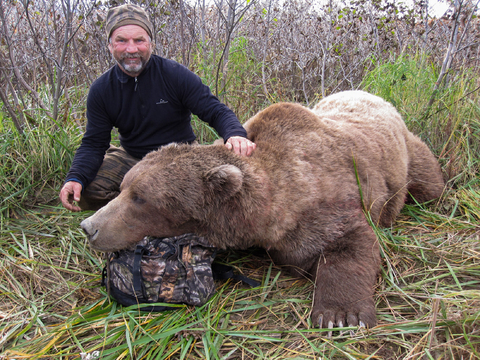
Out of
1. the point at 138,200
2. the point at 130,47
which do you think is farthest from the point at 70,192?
the point at 130,47

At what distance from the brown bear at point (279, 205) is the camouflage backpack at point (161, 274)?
109 millimetres

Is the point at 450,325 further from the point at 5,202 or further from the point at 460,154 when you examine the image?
the point at 5,202

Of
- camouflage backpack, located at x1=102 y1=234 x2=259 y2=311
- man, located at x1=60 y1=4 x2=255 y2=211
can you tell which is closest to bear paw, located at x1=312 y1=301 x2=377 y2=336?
camouflage backpack, located at x1=102 y1=234 x2=259 y2=311

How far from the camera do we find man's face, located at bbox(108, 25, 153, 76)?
327cm

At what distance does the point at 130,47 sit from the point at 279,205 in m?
2.00

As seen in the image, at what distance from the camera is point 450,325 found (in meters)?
2.06

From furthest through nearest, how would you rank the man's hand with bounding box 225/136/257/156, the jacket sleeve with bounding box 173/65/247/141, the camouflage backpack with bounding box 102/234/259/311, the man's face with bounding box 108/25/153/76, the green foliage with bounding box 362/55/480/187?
the green foliage with bounding box 362/55/480/187
the jacket sleeve with bounding box 173/65/247/141
the man's face with bounding box 108/25/153/76
the man's hand with bounding box 225/136/257/156
the camouflage backpack with bounding box 102/234/259/311

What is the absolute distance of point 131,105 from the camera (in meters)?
3.49

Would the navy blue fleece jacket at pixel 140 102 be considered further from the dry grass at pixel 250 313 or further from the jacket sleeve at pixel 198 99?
the dry grass at pixel 250 313

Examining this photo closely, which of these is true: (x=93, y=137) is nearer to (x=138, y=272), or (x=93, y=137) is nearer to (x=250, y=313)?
(x=138, y=272)

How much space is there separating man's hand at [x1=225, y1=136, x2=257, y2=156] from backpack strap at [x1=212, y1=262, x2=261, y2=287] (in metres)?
0.90

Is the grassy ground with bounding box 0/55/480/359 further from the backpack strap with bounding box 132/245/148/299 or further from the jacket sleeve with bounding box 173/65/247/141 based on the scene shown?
the jacket sleeve with bounding box 173/65/247/141

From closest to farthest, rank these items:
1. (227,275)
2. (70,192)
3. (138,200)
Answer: (138,200) < (227,275) < (70,192)

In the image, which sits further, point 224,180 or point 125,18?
point 125,18
